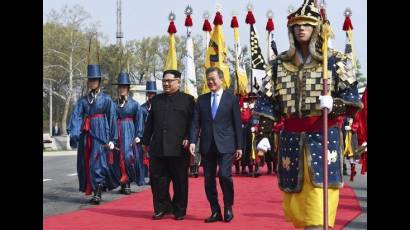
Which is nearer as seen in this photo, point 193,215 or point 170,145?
point 170,145

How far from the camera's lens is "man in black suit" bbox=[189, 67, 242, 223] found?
8.81 metres

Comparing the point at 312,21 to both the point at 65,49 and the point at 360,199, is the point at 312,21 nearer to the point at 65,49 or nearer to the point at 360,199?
the point at 360,199

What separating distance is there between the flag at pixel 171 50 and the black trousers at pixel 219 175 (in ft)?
20.1

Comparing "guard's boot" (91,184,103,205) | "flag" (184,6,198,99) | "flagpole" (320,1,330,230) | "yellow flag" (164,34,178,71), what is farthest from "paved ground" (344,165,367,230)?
"yellow flag" (164,34,178,71)

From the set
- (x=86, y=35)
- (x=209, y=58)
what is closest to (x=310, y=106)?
(x=209, y=58)

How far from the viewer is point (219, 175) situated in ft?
29.2

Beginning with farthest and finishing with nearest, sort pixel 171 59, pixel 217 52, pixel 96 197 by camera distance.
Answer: pixel 217 52 < pixel 171 59 < pixel 96 197

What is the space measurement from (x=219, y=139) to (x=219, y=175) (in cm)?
43

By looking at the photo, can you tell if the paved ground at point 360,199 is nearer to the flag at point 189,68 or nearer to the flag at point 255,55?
the flag at point 255,55

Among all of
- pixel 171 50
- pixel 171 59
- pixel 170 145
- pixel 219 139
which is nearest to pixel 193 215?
pixel 170 145
